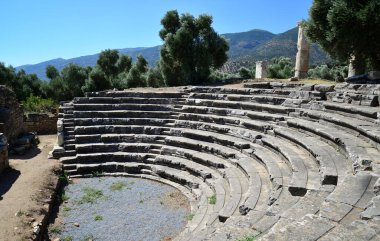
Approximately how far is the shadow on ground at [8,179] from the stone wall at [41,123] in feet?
21.7

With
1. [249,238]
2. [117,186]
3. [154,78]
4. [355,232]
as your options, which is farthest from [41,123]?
[355,232]

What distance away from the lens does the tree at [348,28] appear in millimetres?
12352

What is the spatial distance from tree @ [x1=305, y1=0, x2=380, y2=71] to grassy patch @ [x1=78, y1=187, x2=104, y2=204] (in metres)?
11.0

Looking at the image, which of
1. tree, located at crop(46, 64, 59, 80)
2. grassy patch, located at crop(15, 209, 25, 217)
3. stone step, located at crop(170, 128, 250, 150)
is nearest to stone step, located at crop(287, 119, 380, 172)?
stone step, located at crop(170, 128, 250, 150)

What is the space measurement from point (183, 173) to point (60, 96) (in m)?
30.1

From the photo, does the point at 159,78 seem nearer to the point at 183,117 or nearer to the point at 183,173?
the point at 183,117

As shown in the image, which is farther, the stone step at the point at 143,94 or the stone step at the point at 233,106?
the stone step at the point at 143,94

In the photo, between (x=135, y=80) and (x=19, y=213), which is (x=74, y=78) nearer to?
(x=135, y=80)

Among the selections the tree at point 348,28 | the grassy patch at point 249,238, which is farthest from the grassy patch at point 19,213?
the tree at point 348,28

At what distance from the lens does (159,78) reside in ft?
94.0

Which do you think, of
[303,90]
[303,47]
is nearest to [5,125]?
[303,90]

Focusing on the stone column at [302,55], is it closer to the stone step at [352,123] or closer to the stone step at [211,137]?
the stone step at [211,137]

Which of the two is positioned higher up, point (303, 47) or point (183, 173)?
point (303, 47)

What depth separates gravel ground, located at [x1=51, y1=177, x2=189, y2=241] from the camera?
676 cm
